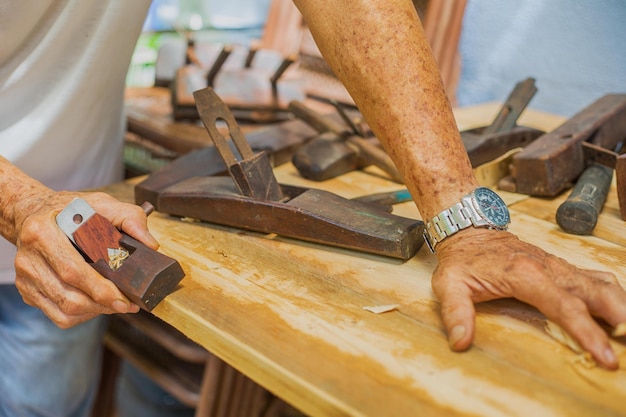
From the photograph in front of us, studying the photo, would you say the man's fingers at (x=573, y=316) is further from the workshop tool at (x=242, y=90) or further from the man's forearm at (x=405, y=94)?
the workshop tool at (x=242, y=90)

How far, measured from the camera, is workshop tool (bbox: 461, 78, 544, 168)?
54.4 inches

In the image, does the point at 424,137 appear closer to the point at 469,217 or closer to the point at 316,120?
the point at 469,217

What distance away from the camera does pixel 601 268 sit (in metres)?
0.98

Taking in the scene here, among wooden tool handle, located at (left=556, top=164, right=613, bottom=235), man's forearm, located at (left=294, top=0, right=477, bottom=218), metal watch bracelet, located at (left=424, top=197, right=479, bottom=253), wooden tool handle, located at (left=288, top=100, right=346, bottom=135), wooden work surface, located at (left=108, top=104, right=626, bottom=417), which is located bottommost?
wooden work surface, located at (left=108, top=104, right=626, bottom=417)

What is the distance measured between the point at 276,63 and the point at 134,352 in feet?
3.21

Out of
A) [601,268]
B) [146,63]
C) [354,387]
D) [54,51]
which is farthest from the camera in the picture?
[146,63]

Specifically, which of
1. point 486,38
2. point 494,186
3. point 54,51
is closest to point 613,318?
point 494,186

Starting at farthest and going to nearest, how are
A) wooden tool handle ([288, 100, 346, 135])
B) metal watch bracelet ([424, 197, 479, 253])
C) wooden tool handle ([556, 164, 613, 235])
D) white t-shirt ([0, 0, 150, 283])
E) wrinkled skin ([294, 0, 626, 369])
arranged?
wooden tool handle ([288, 100, 346, 135]) → white t-shirt ([0, 0, 150, 283]) → wooden tool handle ([556, 164, 613, 235]) → metal watch bracelet ([424, 197, 479, 253]) → wrinkled skin ([294, 0, 626, 369])

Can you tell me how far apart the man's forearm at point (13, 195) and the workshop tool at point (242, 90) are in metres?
0.82

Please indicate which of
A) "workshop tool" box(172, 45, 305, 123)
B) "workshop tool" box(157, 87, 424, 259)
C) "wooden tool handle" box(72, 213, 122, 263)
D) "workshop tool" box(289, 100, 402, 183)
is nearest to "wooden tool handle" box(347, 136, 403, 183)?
"workshop tool" box(289, 100, 402, 183)

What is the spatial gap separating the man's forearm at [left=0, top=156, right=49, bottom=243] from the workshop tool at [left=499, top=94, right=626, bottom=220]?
88 cm

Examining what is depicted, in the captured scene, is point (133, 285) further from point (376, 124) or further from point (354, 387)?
point (376, 124)

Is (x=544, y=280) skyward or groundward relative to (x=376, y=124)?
groundward

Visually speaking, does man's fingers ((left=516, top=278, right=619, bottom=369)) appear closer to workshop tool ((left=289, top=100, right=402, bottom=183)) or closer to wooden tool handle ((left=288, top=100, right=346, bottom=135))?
workshop tool ((left=289, top=100, right=402, bottom=183))
